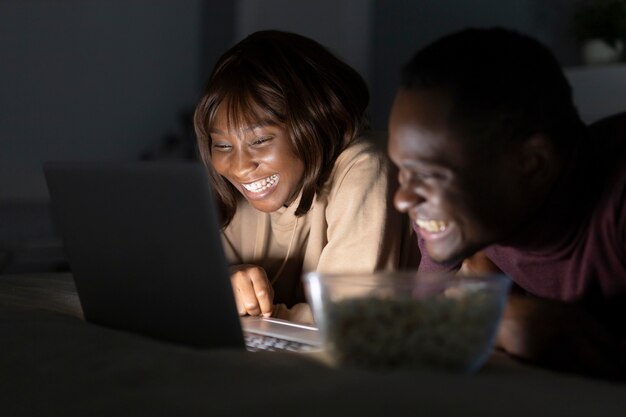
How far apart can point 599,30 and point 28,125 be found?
2519mm

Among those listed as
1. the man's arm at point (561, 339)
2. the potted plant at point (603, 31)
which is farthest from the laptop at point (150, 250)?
the potted plant at point (603, 31)

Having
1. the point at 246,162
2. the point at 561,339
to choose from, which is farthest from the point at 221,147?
the point at 561,339

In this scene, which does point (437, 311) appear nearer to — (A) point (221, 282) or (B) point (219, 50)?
(A) point (221, 282)

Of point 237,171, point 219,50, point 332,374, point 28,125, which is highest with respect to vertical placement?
point 332,374

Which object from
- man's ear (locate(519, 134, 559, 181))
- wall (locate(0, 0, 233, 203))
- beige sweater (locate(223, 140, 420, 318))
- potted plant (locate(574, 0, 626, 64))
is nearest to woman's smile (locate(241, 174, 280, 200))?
beige sweater (locate(223, 140, 420, 318))

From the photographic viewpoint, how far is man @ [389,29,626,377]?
0.84 meters

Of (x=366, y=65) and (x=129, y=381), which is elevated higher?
(x=129, y=381)

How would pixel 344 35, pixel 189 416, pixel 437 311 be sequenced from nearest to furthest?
pixel 189 416
pixel 437 311
pixel 344 35

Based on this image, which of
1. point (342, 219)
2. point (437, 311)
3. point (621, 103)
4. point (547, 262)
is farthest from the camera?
point (621, 103)

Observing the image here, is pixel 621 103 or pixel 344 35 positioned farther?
pixel 344 35

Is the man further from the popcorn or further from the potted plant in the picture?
the potted plant

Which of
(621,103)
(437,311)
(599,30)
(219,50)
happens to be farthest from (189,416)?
(219,50)

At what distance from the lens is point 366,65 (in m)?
Result: 3.87

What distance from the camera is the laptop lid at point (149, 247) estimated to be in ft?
2.91
